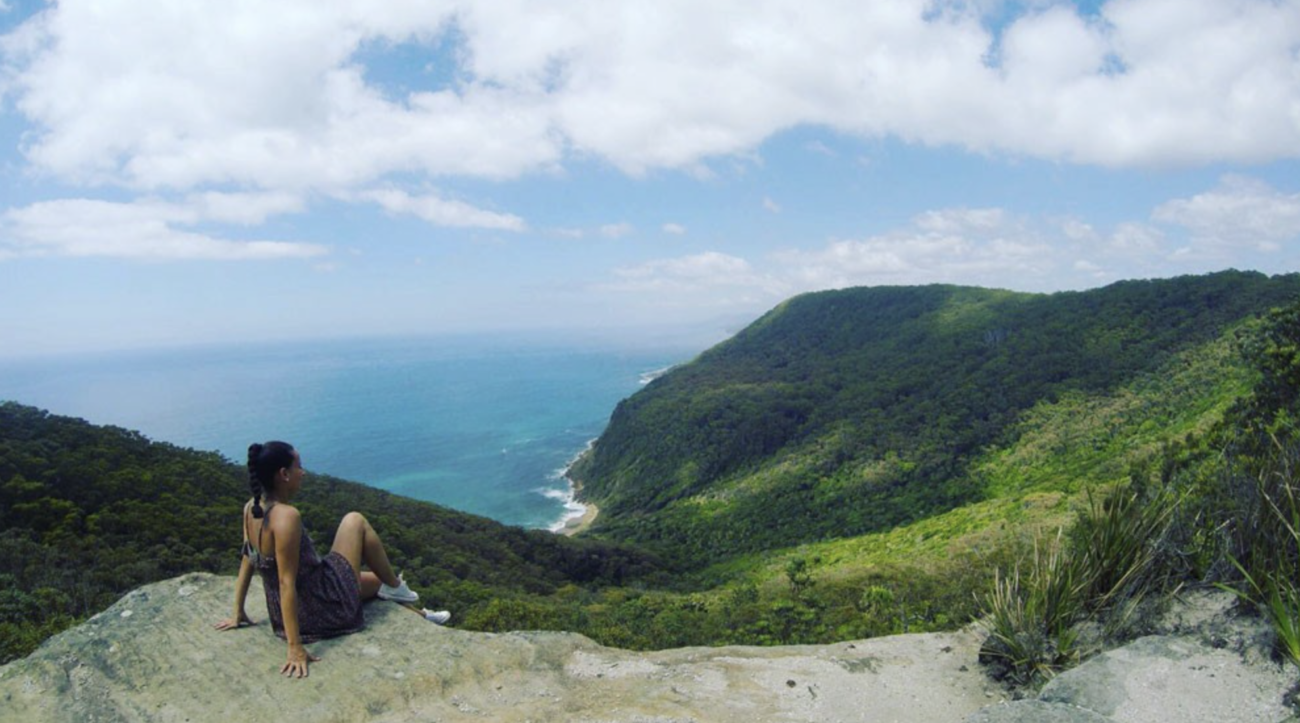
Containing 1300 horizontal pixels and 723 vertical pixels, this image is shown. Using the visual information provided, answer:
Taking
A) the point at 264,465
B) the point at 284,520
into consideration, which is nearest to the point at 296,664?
the point at 284,520

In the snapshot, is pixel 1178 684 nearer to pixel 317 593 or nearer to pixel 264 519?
pixel 317 593

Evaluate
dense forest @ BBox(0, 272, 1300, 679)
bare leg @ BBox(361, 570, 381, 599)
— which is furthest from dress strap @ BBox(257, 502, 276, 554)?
dense forest @ BBox(0, 272, 1300, 679)

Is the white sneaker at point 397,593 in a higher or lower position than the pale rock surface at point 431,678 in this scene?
higher

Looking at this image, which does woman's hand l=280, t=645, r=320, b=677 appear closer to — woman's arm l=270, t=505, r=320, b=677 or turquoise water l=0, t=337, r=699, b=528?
woman's arm l=270, t=505, r=320, b=677

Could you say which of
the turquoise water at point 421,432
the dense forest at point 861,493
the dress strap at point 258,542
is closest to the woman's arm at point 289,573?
the dress strap at point 258,542

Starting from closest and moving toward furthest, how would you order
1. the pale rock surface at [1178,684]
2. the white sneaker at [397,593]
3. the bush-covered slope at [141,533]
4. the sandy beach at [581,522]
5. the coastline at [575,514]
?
the pale rock surface at [1178,684], the white sneaker at [397,593], the bush-covered slope at [141,533], the sandy beach at [581,522], the coastline at [575,514]

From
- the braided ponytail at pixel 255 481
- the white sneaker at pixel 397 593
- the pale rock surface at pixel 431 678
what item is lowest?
the pale rock surface at pixel 431 678

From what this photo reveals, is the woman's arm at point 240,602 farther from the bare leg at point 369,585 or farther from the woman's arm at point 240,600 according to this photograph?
the bare leg at point 369,585
